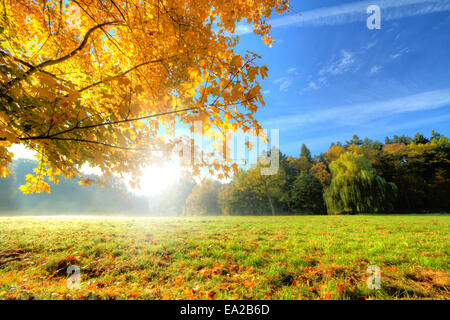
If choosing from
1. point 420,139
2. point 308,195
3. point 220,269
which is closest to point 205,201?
point 308,195

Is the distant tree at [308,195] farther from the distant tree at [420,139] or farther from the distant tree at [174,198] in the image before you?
the distant tree at [420,139]

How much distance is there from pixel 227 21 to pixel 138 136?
266cm

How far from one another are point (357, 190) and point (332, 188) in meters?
2.60

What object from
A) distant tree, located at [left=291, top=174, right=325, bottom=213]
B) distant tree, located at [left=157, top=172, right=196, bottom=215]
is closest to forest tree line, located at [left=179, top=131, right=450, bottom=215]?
distant tree, located at [left=291, top=174, right=325, bottom=213]

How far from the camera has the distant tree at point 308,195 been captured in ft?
104

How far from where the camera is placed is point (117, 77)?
223 cm

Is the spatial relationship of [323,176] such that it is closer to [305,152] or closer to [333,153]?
[333,153]

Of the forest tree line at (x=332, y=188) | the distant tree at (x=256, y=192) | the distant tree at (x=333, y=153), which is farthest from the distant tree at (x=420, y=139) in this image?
the distant tree at (x=256, y=192)

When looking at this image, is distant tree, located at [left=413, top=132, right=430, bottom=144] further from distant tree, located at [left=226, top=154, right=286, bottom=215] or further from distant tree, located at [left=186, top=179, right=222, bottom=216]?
distant tree, located at [left=186, top=179, right=222, bottom=216]

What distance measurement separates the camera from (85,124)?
6.80 feet

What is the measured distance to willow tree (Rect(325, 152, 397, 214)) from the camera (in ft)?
67.1

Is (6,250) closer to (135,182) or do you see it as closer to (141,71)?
(135,182)

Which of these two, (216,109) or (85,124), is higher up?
(216,109)
